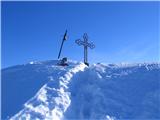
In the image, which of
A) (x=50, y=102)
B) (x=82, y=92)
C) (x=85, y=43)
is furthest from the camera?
(x=85, y=43)

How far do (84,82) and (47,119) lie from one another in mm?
7234

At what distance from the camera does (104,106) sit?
25.9 meters

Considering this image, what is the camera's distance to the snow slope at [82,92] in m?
24.5

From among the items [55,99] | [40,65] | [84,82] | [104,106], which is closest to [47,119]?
[55,99]

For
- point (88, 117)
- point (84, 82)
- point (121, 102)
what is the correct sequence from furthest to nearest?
point (84, 82), point (121, 102), point (88, 117)

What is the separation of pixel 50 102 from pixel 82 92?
11.4 feet

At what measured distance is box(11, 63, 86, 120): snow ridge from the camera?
2331 cm

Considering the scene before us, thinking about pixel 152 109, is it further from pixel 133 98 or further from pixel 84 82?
pixel 84 82

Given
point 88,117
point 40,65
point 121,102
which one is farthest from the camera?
point 40,65

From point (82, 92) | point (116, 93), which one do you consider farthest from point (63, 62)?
point (116, 93)

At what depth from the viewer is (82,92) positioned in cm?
2795

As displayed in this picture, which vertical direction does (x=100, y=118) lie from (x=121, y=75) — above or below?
below

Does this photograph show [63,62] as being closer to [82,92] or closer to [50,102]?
[82,92]

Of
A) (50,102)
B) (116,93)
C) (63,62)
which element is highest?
(63,62)
